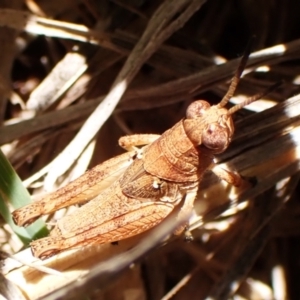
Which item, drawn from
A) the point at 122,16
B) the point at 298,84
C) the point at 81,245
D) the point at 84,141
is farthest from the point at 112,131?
the point at 298,84

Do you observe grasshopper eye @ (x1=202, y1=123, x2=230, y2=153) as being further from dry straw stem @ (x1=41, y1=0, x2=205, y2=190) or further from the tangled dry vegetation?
dry straw stem @ (x1=41, y1=0, x2=205, y2=190)

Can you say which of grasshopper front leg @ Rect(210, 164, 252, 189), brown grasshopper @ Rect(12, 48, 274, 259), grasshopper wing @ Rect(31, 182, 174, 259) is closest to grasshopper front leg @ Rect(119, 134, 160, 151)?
brown grasshopper @ Rect(12, 48, 274, 259)

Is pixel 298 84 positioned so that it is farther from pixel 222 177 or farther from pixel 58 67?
pixel 58 67

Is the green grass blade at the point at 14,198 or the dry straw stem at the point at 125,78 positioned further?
the dry straw stem at the point at 125,78

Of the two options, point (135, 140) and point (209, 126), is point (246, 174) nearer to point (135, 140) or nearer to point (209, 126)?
point (209, 126)

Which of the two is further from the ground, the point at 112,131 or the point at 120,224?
the point at 112,131

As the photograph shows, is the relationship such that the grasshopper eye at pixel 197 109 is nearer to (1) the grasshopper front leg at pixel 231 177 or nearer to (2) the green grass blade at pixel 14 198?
(1) the grasshopper front leg at pixel 231 177

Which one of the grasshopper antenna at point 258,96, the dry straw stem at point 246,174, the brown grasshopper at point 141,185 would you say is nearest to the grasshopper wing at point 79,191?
the brown grasshopper at point 141,185
